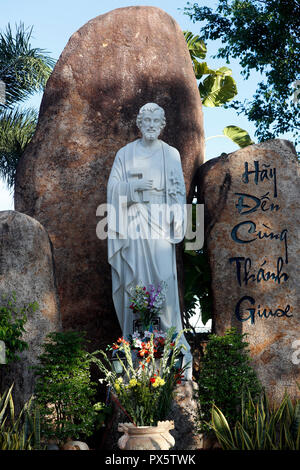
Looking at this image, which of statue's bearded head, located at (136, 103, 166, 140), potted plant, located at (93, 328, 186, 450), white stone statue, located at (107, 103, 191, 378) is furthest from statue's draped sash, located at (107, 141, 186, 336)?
potted plant, located at (93, 328, 186, 450)

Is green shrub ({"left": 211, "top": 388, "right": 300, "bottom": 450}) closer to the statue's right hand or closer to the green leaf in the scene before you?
the statue's right hand

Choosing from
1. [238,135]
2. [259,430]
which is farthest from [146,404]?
[238,135]

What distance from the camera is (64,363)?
646 cm

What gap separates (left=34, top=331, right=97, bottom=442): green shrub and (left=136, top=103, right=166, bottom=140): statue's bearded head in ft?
11.1

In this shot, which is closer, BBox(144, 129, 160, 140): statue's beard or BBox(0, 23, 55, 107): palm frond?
BBox(144, 129, 160, 140): statue's beard

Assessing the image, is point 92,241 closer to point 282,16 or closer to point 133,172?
point 133,172

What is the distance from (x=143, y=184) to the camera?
328 inches

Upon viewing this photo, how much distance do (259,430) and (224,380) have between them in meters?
0.84

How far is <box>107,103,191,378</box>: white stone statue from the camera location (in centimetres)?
824

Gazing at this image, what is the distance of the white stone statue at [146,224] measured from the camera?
8242 millimetres
